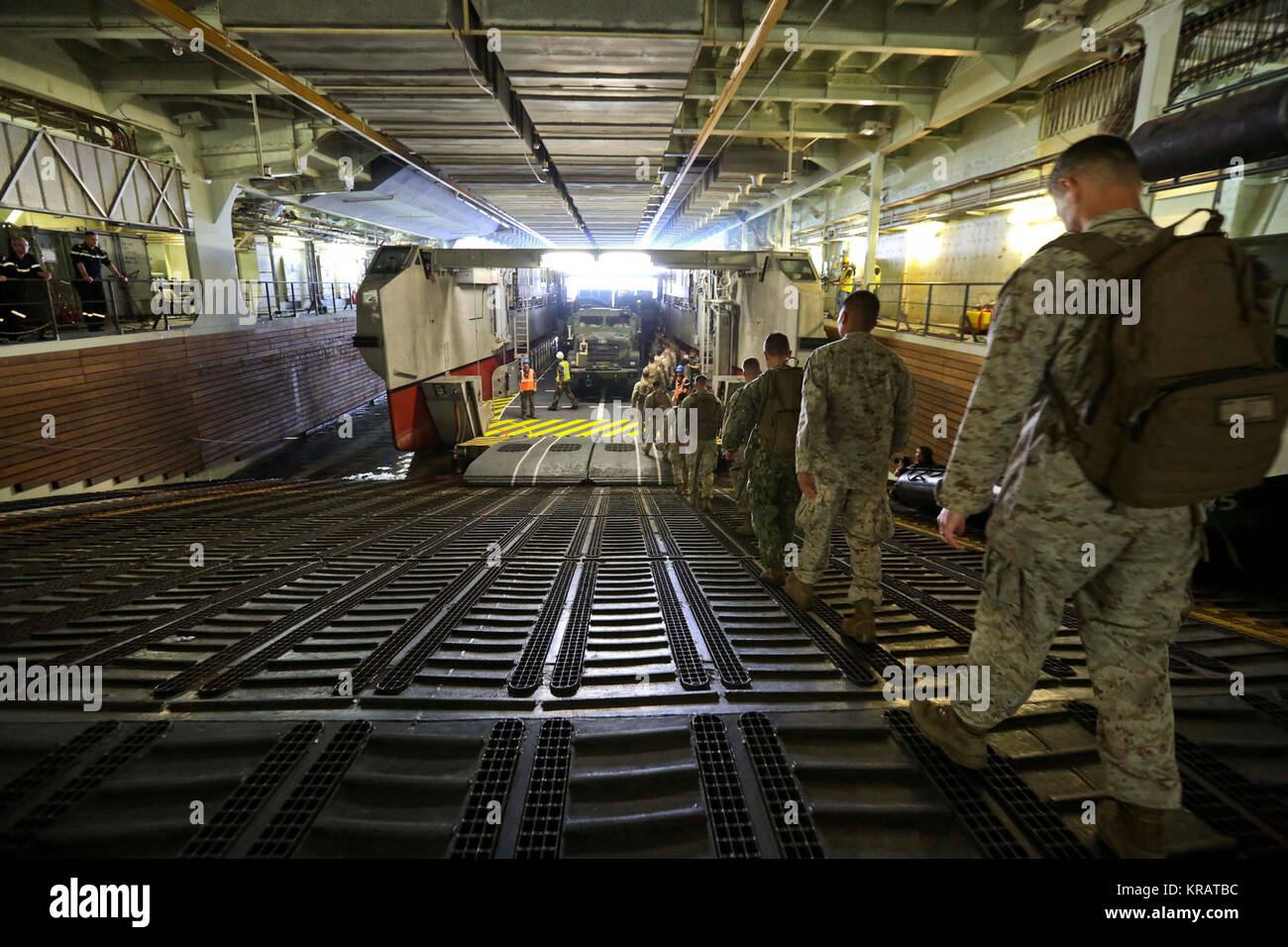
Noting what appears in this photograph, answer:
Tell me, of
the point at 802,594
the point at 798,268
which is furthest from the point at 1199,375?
the point at 798,268

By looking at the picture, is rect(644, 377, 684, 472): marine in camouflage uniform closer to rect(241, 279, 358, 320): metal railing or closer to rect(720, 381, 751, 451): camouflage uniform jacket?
rect(720, 381, 751, 451): camouflage uniform jacket

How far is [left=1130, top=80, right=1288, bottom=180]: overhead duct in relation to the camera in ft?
13.5

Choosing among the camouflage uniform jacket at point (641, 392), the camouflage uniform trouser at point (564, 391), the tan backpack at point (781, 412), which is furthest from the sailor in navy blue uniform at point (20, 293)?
the tan backpack at point (781, 412)

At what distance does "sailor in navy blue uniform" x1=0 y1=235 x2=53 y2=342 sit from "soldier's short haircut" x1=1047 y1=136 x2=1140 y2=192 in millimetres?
11576

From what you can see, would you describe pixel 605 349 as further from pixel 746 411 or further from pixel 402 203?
pixel 746 411

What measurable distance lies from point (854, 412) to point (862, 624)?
1.04 metres

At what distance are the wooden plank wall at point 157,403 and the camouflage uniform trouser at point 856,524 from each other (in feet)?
34.2

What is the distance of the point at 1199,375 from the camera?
1.40 m

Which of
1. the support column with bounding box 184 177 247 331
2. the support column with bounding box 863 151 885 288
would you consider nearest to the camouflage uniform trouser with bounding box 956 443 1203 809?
the support column with bounding box 863 151 885 288

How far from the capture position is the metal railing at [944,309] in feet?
33.1
